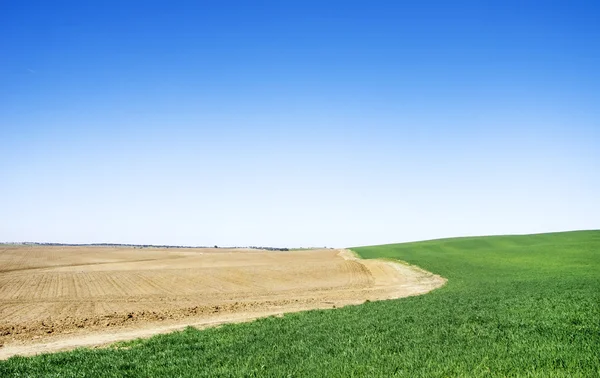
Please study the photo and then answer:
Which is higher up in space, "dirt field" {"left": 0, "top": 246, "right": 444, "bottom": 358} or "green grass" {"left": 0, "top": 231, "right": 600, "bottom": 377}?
"green grass" {"left": 0, "top": 231, "right": 600, "bottom": 377}

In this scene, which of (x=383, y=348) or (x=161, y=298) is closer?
(x=383, y=348)

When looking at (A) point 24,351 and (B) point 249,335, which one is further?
(A) point 24,351

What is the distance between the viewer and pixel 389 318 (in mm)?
19156

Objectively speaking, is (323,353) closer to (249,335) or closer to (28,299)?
(249,335)

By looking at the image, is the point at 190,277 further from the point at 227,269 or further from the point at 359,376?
the point at 359,376

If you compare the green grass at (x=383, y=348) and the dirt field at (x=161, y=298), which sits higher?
the green grass at (x=383, y=348)

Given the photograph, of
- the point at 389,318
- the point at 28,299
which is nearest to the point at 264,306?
the point at 389,318

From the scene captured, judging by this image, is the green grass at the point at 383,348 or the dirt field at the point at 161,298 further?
the dirt field at the point at 161,298

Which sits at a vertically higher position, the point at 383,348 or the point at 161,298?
the point at 383,348

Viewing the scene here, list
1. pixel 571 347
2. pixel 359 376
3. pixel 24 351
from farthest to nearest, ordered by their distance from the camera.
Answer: pixel 24 351 < pixel 571 347 < pixel 359 376

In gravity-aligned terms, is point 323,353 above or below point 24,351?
above

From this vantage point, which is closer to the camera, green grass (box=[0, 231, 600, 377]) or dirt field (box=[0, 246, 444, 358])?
green grass (box=[0, 231, 600, 377])

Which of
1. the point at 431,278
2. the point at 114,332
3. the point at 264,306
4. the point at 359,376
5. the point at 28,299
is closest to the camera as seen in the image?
the point at 359,376

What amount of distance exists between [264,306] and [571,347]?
2446 cm
